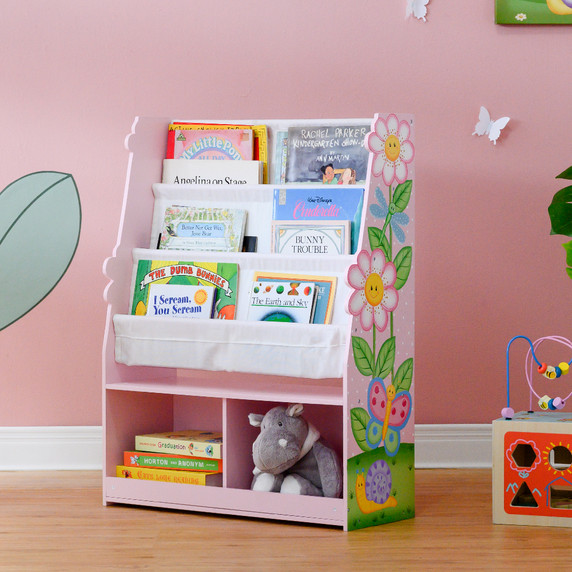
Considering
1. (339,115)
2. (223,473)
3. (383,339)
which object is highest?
(339,115)

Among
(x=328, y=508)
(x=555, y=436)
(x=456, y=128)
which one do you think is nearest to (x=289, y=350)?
(x=328, y=508)

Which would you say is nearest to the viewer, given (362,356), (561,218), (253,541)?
(253,541)

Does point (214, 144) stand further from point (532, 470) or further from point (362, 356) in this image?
point (532, 470)

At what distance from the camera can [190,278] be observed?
2.39m

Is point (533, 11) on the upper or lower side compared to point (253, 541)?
upper

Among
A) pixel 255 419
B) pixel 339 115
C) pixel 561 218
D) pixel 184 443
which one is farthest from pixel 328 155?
pixel 184 443

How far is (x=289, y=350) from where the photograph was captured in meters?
2.19

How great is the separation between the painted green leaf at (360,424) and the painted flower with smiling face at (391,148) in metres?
0.60

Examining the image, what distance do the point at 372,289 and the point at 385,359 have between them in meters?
0.20

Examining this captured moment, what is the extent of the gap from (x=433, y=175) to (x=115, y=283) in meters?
1.12

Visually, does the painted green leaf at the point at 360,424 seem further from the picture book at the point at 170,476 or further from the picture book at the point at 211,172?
the picture book at the point at 211,172

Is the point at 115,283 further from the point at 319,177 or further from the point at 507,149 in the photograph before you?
the point at 507,149

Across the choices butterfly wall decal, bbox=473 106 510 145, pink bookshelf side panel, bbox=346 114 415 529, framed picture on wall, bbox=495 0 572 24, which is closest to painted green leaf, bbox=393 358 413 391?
pink bookshelf side panel, bbox=346 114 415 529

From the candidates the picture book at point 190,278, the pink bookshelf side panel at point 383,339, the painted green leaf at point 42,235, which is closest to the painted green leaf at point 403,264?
the pink bookshelf side panel at point 383,339
